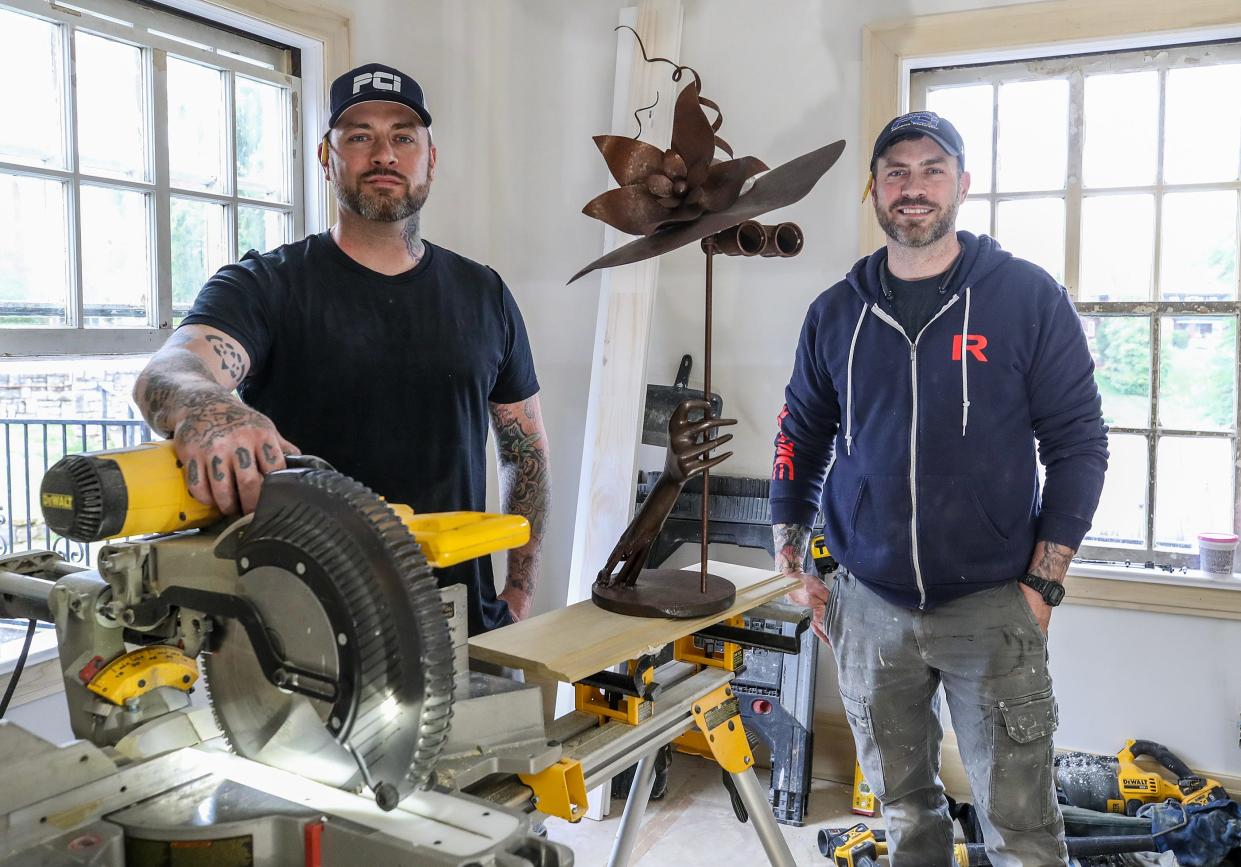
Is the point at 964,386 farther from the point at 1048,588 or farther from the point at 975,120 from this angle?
the point at 975,120

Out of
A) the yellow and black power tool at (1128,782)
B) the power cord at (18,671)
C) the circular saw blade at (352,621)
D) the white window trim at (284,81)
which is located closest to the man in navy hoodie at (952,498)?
the yellow and black power tool at (1128,782)

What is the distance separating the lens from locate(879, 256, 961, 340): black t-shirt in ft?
6.34

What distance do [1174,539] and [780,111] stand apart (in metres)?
1.81

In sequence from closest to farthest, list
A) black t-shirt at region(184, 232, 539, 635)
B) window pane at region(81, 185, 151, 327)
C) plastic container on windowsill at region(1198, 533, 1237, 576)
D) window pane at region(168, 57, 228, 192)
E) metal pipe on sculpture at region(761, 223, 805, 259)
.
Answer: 1. black t-shirt at region(184, 232, 539, 635)
2. metal pipe on sculpture at region(761, 223, 805, 259)
3. window pane at region(81, 185, 151, 327)
4. window pane at region(168, 57, 228, 192)
5. plastic container on windowsill at region(1198, 533, 1237, 576)

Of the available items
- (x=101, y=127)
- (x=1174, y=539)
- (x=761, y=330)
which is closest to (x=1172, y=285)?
(x=1174, y=539)

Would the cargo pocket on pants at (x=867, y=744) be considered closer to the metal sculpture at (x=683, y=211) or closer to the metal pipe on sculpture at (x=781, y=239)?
the metal sculpture at (x=683, y=211)

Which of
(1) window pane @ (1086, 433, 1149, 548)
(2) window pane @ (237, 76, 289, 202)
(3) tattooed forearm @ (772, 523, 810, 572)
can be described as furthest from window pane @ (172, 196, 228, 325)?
(1) window pane @ (1086, 433, 1149, 548)

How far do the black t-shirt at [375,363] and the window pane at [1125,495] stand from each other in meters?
2.10

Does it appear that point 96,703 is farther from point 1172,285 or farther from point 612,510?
point 1172,285

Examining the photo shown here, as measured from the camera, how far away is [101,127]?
2.29m

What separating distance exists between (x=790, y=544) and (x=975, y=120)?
165 centimetres

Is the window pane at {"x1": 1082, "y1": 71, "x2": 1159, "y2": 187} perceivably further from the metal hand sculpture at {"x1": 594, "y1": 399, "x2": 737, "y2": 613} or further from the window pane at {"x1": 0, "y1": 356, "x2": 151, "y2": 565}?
the window pane at {"x1": 0, "y1": 356, "x2": 151, "y2": 565}

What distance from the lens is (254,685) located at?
823 millimetres

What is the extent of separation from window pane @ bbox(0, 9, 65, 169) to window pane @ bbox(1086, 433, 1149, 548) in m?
3.01
